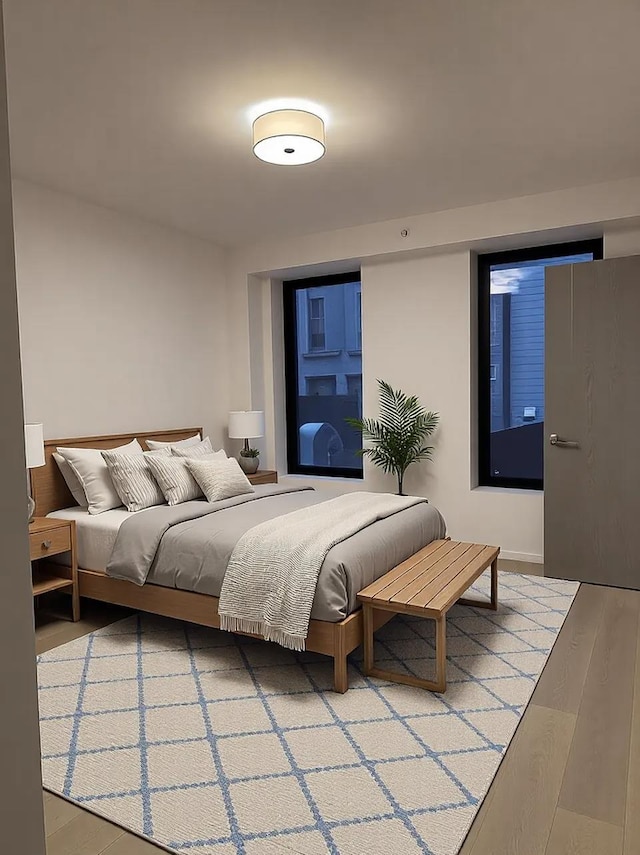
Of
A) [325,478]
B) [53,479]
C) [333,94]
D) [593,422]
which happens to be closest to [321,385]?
[325,478]

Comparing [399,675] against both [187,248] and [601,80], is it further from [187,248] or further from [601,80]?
[187,248]

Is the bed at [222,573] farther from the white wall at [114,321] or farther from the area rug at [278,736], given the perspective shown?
the white wall at [114,321]

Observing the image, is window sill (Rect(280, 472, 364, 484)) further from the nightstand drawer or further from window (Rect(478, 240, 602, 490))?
the nightstand drawer

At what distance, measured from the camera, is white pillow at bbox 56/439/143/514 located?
12.6ft

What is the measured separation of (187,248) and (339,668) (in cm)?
374

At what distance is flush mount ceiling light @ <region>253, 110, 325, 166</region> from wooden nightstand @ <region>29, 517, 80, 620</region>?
7.56ft

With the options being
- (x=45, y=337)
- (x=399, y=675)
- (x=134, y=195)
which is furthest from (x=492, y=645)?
(x=134, y=195)

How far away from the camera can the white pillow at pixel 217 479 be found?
12.9ft

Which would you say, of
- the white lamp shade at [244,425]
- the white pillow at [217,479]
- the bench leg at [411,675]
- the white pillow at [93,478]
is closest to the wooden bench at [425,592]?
the bench leg at [411,675]

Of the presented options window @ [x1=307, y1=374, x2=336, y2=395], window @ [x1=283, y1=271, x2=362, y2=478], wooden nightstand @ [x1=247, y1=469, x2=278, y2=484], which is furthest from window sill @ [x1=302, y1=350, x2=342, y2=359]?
wooden nightstand @ [x1=247, y1=469, x2=278, y2=484]

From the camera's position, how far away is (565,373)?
4.15 metres

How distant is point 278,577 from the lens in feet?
9.15

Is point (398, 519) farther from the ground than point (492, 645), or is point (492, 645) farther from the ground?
point (398, 519)

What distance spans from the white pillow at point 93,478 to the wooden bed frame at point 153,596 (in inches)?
6.9
